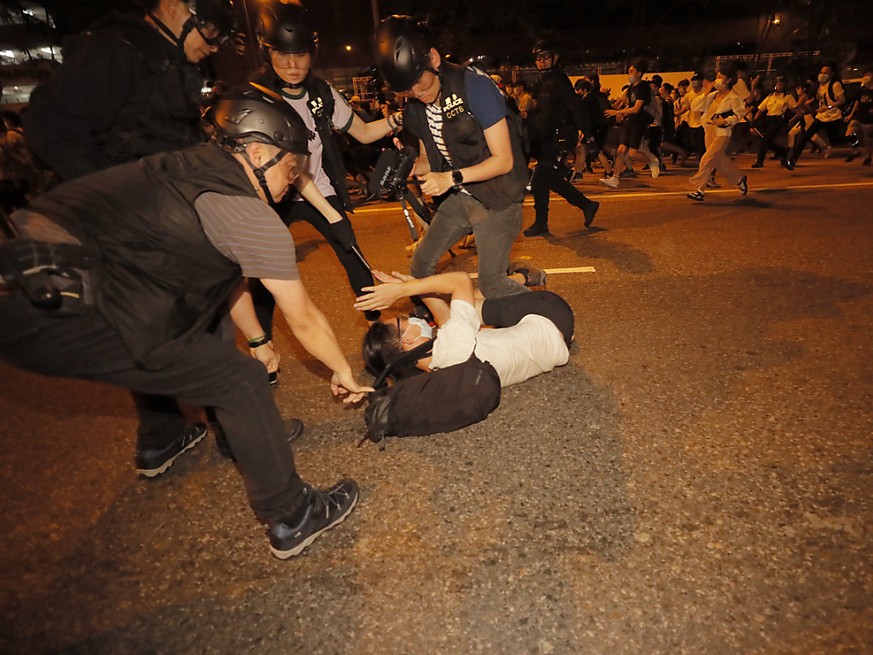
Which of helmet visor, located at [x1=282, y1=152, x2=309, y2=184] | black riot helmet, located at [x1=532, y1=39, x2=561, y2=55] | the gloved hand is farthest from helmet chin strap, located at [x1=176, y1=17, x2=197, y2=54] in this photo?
black riot helmet, located at [x1=532, y1=39, x2=561, y2=55]

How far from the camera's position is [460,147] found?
114 inches

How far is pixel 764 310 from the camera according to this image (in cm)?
346

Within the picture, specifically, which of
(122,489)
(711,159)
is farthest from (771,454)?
(711,159)

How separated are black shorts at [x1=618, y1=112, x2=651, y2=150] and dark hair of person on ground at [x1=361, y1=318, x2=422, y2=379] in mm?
7254

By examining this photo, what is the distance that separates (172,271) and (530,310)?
185cm

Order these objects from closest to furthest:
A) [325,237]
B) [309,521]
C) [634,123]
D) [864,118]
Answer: [309,521] → [325,237] → [634,123] → [864,118]

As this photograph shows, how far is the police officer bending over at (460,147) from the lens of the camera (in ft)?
8.63

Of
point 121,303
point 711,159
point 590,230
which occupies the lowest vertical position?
point 590,230

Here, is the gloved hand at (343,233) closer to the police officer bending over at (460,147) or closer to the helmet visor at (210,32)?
the police officer bending over at (460,147)

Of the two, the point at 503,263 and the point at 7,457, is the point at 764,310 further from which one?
the point at 7,457

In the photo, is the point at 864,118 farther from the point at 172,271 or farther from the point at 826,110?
the point at 172,271

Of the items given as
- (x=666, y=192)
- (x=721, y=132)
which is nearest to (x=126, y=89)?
(x=721, y=132)

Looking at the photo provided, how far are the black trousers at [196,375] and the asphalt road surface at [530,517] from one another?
1.17 ft

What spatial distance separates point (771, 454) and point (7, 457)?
3582 millimetres
